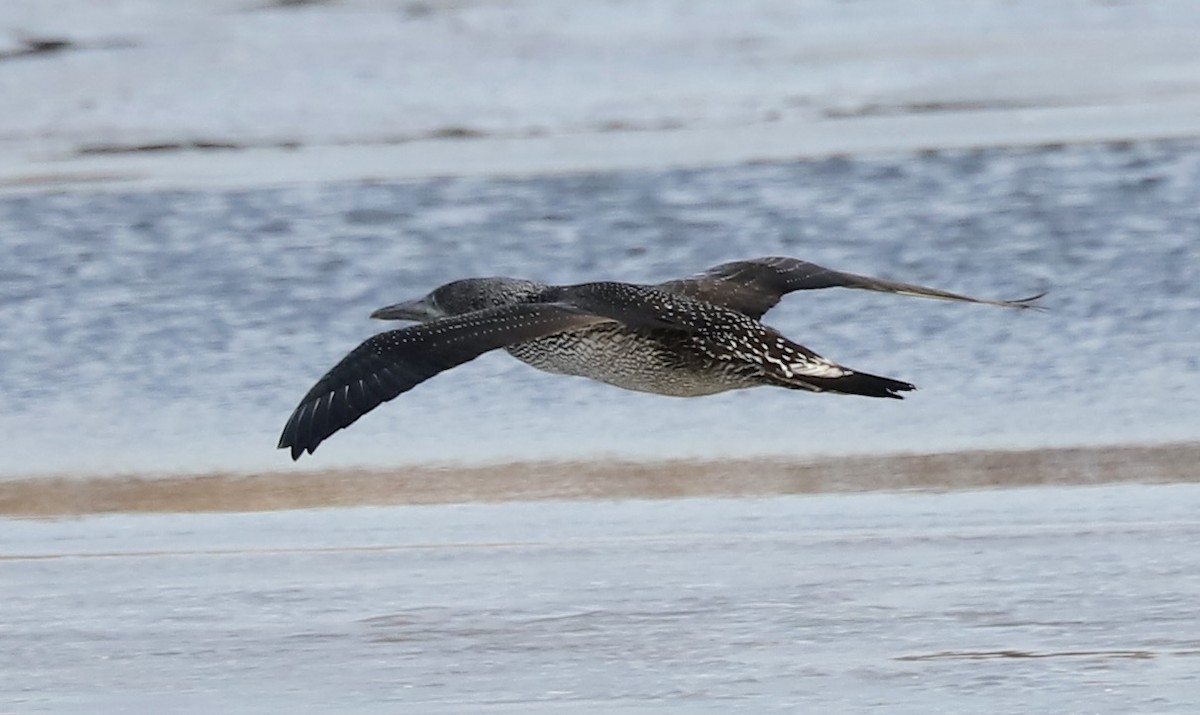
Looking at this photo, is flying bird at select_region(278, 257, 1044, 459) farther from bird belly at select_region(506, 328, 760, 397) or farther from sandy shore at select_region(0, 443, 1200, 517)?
sandy shore at select_region(0, 443, 1200, 517)

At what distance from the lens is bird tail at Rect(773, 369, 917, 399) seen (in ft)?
17.7

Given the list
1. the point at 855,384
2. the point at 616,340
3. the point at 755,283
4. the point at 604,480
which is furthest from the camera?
the point at 604,480

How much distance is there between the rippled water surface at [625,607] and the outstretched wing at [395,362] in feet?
1.94

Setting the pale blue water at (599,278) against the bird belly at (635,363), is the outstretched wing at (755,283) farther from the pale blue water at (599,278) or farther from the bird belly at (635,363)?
the pale blue water at (599,278)

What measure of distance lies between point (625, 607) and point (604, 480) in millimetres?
1261

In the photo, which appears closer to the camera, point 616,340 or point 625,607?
point 625,607

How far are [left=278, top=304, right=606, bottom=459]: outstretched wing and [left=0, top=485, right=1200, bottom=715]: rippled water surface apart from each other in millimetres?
591

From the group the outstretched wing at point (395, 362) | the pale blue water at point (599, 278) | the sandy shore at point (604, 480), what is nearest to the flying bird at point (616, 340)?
the outstretched wing at point (395, 362)

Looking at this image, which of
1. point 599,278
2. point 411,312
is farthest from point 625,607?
point 599,278

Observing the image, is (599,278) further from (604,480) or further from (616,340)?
(616,340)

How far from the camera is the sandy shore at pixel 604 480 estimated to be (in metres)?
7.11

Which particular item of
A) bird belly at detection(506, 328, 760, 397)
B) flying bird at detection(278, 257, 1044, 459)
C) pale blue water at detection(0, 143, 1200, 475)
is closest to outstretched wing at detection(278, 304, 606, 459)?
flying bird at detection(278, 257, 1044, 459)

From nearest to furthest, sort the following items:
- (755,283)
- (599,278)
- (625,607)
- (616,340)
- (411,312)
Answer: (625,607)
(616,340)
(755,283)
(411,312)
(599,278)

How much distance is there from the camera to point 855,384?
5.48 meters
